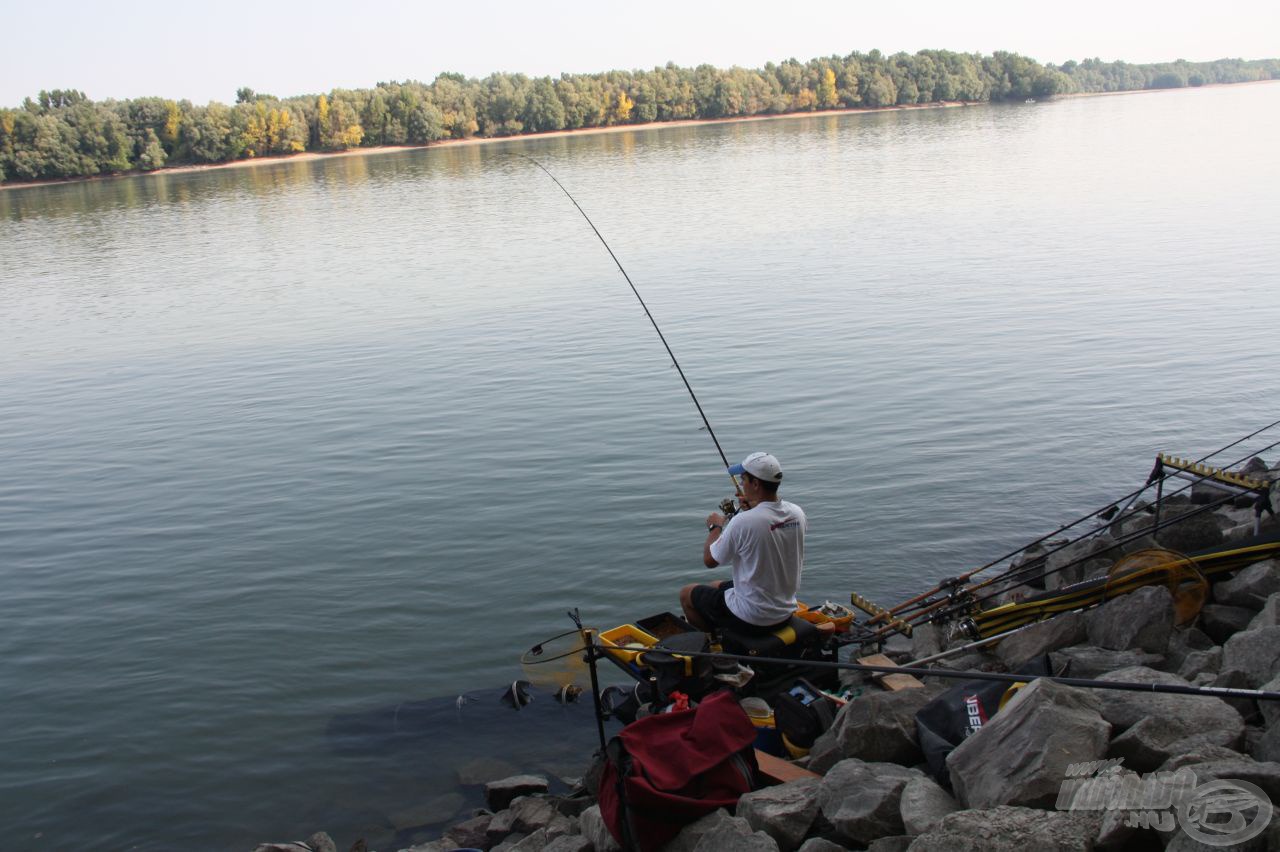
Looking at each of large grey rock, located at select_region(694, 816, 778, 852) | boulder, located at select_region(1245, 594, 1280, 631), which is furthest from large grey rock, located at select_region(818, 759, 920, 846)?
boulder, located at select_region(1245, 594, 1280, 631)

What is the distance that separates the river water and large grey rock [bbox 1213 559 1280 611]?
9.25ft

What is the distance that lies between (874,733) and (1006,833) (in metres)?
1.44

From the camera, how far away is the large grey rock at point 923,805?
3943 mm

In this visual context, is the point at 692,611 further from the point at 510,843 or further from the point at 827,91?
the point at 827,91

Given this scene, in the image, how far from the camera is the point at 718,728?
4.84 metres

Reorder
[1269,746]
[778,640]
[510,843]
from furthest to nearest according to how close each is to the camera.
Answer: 1. [778,640]
2. [510,843]
3. [1269,746]

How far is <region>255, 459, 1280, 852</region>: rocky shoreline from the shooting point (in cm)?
345

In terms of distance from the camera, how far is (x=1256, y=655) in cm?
471

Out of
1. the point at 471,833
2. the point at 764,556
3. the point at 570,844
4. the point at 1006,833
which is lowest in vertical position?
the point at 471,833

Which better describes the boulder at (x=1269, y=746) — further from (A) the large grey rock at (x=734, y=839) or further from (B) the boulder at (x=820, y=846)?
(A) the large grey rock at (x=734, y=839)

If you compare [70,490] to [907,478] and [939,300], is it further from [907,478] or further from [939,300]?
[939,300]

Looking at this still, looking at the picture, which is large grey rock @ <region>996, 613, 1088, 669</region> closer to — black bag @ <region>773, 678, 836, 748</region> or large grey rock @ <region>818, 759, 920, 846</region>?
black bag @ <region>773, 678, 836, 748</region>

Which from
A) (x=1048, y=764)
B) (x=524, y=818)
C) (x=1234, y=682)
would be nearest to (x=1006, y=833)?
(x=1048, y=764)

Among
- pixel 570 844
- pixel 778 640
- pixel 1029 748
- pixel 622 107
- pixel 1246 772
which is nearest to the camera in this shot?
pixel 1246 772
